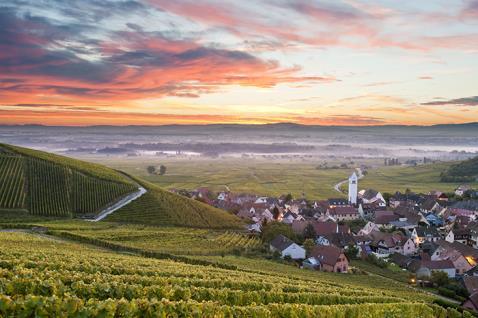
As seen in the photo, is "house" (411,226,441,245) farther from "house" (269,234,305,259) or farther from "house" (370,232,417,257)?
"house" (269,234,305,259)

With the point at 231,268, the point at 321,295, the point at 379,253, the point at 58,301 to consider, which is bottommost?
the point at 379,253

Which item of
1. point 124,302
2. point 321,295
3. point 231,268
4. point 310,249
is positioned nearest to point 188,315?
point 124,302

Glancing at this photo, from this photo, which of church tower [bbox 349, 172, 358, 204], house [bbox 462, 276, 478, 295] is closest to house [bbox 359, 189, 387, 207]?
church tower [bbox 349, 172, 358, 204]

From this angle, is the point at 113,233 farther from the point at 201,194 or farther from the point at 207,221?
the point at 201,194

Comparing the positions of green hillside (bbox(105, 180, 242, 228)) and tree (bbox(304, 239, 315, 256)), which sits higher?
green hillside (bbox(105, 180, 242, 228))

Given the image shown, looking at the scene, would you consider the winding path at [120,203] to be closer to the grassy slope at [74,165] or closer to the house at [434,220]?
the grassy slope at [74,165]

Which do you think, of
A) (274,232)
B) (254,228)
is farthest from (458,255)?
(254,228)
